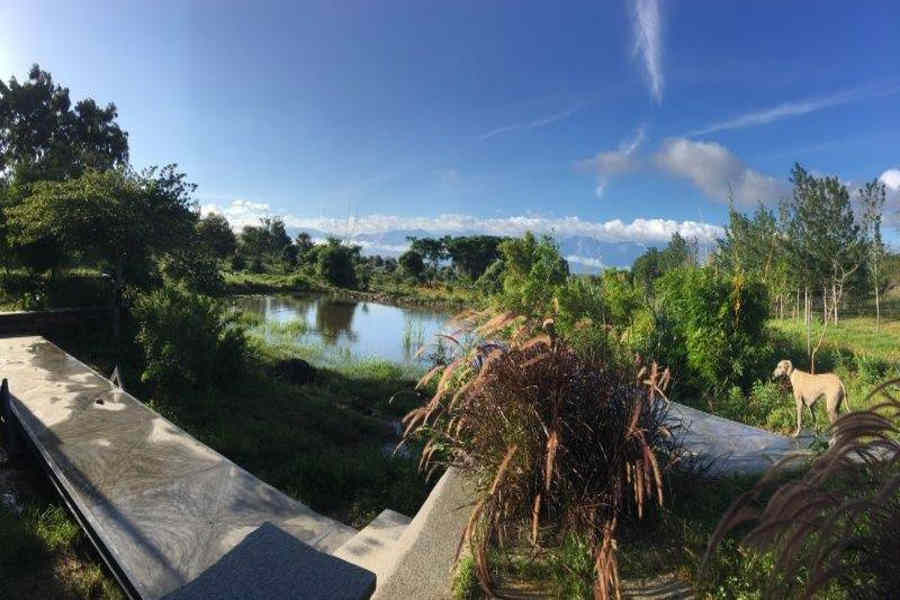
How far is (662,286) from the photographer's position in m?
8.44

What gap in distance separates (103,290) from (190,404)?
19.8 ft

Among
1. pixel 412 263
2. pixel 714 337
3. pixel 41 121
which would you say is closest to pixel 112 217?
pixel 714 337

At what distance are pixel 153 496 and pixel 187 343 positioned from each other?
3.92 metres

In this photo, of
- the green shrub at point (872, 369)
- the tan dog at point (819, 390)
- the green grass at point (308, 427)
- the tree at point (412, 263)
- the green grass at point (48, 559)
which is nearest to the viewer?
the green grass at point (48, 559)

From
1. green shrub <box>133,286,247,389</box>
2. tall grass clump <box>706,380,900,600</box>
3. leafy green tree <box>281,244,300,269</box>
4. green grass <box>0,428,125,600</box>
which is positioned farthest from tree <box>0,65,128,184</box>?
tall grass clump <box>706,380,900,600</box>

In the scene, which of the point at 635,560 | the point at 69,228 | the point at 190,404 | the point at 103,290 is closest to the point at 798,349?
the point at 635,560

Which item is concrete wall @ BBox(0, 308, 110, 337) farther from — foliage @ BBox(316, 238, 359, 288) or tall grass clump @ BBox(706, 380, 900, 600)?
foliage @ BBox(316, 238, 359, 288)

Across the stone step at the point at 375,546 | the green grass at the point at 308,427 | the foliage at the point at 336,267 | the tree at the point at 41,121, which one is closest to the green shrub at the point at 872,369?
the green grass at the point at 308,427

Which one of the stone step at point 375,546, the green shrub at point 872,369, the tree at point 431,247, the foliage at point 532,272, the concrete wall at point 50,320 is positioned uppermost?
the tree at point 431,247

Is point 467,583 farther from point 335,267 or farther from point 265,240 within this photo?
point 265,240

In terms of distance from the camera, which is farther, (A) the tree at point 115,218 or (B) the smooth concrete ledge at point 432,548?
(A) the tree at point 115,218

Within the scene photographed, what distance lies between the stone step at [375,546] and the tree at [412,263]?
1615 inches

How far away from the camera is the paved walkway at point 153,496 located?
2.88 m

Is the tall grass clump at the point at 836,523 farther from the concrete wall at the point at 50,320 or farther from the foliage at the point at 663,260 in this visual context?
the concrete wall at the point at 50,320
